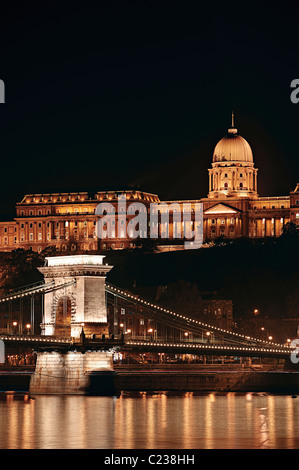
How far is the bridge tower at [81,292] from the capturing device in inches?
4124

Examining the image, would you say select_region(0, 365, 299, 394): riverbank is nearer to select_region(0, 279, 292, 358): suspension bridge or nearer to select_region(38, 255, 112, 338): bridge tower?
select_region(0, 279, 292, 358): suspension bridge

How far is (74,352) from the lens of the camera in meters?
102

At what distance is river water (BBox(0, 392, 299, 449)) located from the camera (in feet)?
243

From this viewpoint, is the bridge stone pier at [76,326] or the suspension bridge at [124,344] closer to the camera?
the suspension bridge at [124,344]

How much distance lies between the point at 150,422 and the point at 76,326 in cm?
2118

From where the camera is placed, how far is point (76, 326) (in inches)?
4117

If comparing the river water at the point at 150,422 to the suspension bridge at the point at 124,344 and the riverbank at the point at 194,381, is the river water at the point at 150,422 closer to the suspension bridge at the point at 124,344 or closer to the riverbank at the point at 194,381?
the suspension bridge at the point at 124,344

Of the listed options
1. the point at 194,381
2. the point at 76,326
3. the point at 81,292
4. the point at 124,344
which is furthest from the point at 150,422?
the point at 194,381

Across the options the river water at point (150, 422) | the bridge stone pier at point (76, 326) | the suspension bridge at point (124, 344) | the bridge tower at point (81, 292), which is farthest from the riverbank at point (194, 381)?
the bridge tower at point (81, 292)

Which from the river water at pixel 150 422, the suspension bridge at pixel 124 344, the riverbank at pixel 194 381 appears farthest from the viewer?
the riverbank at pixel 194 381

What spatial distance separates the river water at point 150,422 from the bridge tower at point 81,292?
15.9 feet
